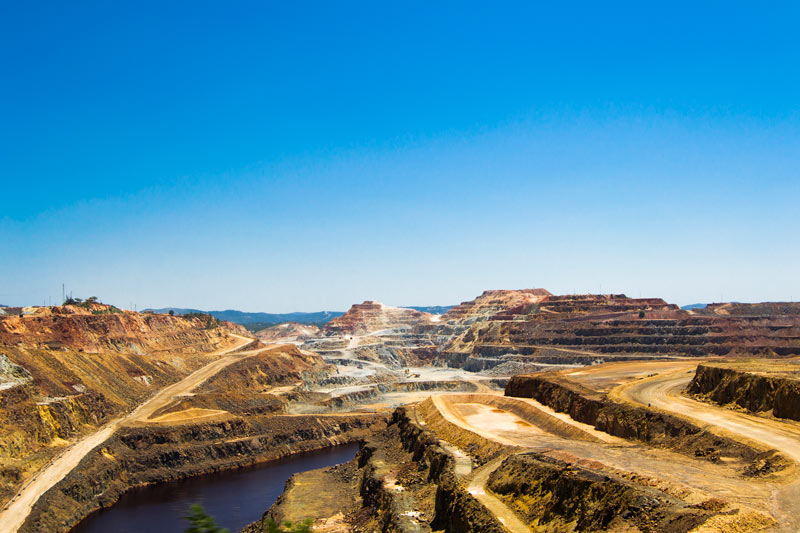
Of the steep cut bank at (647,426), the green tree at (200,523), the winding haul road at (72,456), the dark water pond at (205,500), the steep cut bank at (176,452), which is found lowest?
the dark water pond at (205,500)

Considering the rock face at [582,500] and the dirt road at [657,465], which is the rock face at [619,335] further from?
the rock face at [582,500]

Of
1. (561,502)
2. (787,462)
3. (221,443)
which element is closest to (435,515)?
(561,502)

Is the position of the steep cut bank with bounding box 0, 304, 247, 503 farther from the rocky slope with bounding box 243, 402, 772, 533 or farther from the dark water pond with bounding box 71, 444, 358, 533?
the rocky slope with bounding box 243, 402, 772, 533

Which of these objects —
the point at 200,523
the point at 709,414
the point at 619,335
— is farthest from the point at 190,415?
the point at 619,335

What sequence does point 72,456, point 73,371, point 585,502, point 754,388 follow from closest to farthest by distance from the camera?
point 585,502, point 754,388, point 72,456, point 73,371

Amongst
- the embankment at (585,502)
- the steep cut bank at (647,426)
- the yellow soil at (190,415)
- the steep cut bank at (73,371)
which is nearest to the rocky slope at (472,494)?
the embankment at (585,502)

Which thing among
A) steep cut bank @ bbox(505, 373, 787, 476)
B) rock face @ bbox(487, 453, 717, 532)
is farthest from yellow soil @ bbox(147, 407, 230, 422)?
rock face @ bbox(487, 453, 717, 532)

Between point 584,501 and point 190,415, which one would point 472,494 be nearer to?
point 584,501
